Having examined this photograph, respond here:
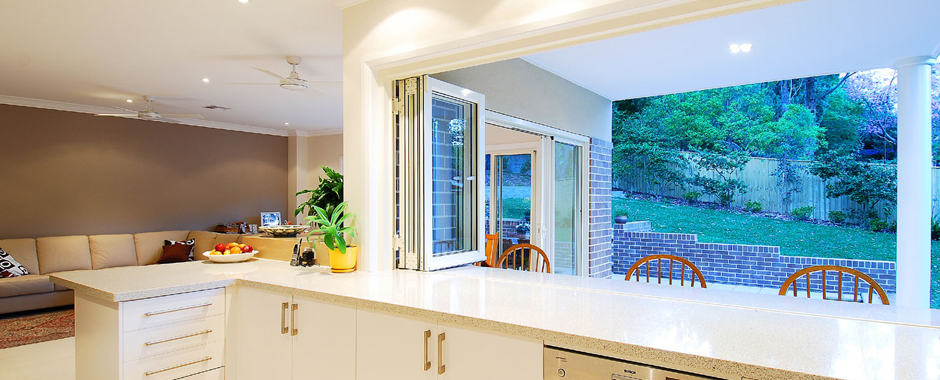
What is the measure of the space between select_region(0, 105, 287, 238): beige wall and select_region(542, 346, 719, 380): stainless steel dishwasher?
6.79 meters

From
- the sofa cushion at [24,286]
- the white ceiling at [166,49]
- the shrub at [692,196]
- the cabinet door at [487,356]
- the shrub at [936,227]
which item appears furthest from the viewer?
the shrub at [692,196]

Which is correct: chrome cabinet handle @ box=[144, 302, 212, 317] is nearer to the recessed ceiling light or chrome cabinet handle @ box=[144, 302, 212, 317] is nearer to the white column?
the recessed ceiling light

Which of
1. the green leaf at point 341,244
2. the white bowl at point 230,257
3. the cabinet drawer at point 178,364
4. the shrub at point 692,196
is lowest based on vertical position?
the cabinet drawer at point 178,364

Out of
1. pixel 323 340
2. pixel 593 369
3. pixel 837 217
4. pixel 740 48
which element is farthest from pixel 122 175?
pixel 837 217

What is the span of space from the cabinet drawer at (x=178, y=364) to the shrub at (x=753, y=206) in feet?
24.3

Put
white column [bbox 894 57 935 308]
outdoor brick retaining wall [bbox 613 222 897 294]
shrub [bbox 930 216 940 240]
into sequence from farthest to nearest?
outdoor brick retaining wall [bbox 613 222 897 294], shrub [bbox 930 216 940 240], white column [bbox 894 57 935 308]

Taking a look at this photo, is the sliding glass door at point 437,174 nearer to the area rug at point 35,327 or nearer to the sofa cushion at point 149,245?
the area rug at point 35,327

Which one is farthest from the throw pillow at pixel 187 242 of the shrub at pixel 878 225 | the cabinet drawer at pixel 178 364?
the shrub at pixel 878 225

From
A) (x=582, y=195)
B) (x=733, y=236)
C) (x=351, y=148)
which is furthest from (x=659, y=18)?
(x=733, y=236)

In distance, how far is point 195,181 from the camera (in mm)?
7121

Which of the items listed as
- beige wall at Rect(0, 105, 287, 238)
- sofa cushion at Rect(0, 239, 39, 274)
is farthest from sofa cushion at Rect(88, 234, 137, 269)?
sofa cushion at Rect(0, 239, 39, 274)

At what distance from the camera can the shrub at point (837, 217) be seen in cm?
651

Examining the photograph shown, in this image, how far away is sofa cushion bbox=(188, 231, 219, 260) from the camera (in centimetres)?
630

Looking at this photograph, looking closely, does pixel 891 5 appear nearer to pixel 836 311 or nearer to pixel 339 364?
pixel 836 311
